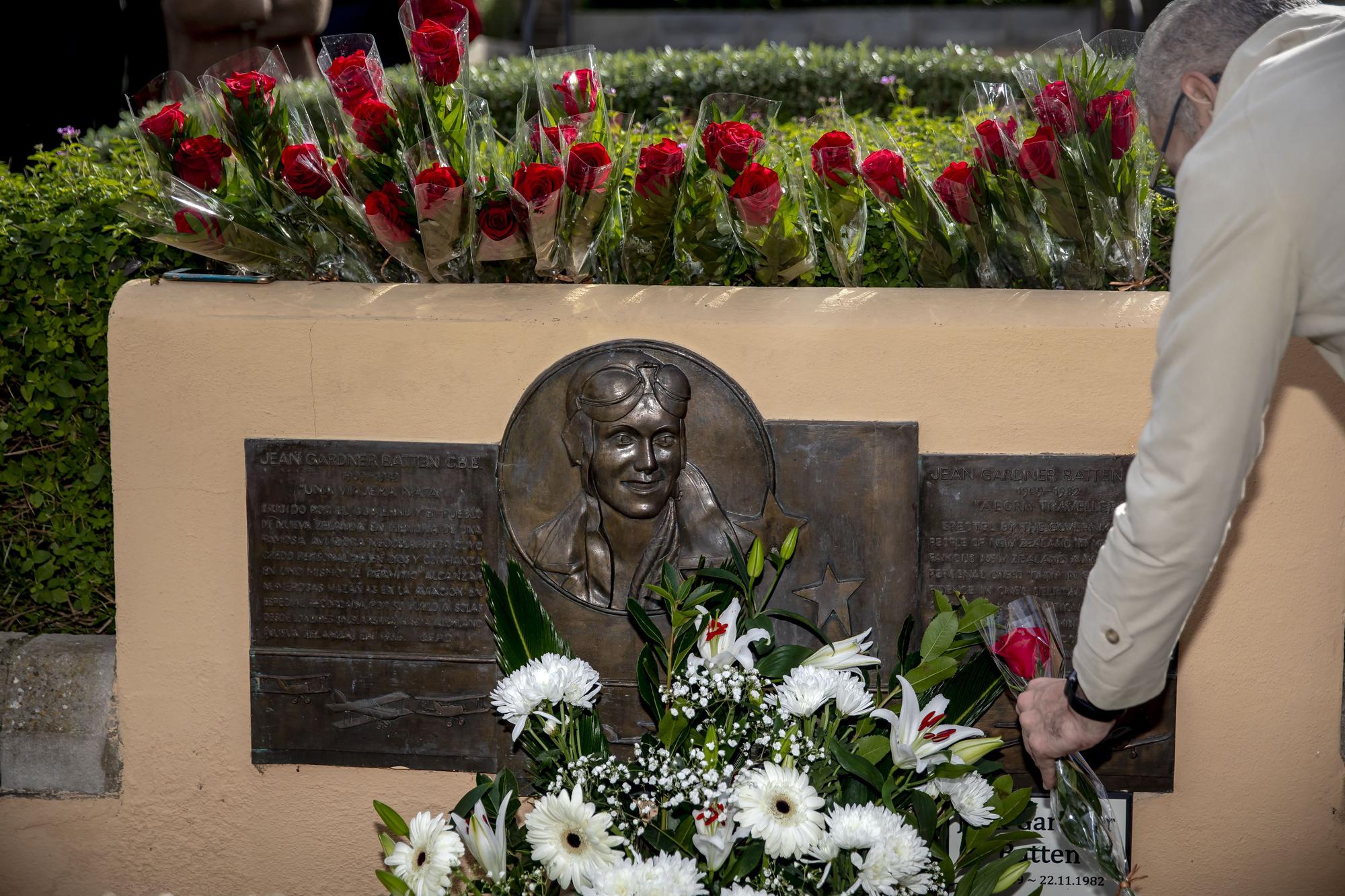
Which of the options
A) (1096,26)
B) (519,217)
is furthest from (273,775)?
(1096,26)

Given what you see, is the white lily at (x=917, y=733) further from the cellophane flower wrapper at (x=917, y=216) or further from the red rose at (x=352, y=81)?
the red rose at (x=352, y=81)

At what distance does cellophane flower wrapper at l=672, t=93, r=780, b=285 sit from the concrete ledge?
1740 millimetres

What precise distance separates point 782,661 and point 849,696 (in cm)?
19

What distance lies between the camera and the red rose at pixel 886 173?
9.28ft

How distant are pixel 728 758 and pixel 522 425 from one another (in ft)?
2.97

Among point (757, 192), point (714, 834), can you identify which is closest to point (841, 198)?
point (757, 192)

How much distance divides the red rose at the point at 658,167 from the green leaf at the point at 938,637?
117cm

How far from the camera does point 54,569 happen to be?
3.41m

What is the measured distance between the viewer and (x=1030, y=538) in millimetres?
2785

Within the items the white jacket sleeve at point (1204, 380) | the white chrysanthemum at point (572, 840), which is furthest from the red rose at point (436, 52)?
the white jacket sleeve at point (1204, 380)

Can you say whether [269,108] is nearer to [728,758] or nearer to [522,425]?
[522,425]

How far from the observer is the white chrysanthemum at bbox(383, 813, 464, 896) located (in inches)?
88.1

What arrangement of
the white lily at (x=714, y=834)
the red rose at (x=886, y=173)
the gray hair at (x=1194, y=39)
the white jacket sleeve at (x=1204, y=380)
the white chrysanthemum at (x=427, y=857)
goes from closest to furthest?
the white jacket sleeve at (x=1204, y=380), the gray hair at (x=1194, y=39), the white lily at (x=714, y=834), the white chrysanthemum at (x=427, y=857), the red rose at (x=886, y=173)

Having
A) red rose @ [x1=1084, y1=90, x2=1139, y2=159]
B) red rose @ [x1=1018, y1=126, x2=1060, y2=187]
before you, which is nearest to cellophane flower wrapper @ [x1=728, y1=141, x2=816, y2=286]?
red rose @ [x1=1018, y1=126, x2=1060, y2=187]
